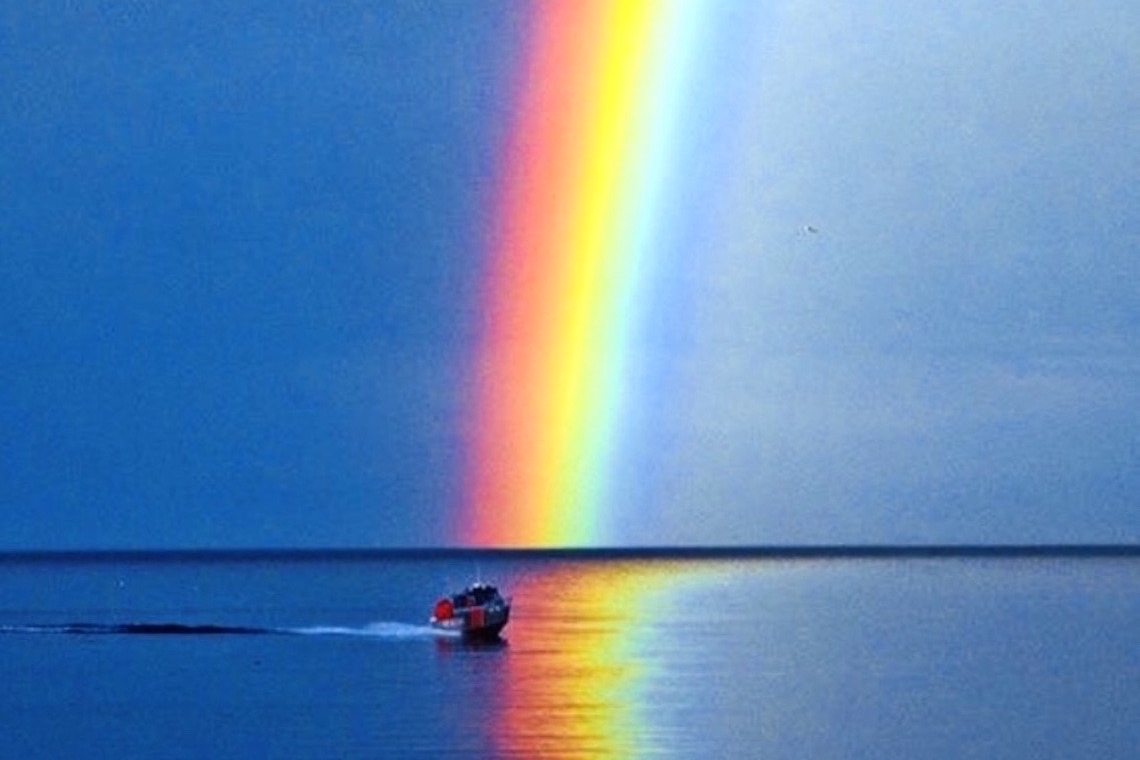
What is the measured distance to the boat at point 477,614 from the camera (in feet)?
389

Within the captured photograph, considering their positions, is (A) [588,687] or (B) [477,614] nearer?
(A) [588,687]

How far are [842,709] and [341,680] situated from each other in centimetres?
2197

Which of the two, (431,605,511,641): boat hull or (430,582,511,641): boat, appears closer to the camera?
(431,605,511,641): boat hull

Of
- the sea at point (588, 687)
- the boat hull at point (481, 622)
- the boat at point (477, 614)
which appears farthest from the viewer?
the boat at point (477, 614)

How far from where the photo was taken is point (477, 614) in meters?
118

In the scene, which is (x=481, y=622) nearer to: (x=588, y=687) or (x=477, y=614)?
(x=477, y=614)

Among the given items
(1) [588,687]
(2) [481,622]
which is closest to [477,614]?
(2) [481,622]

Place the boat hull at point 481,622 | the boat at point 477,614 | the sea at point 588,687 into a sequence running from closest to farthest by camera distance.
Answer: the sea at point 588,687, the boat hull at point 481,622, the boat at point 477,614

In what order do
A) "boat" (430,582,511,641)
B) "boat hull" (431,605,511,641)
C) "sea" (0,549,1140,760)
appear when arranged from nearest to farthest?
"sea" (0,549,1140,760)
"boat hull" (431,605,511,641)
"boat" (430,582,511,641)

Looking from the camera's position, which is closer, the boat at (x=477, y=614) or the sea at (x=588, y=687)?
the sea at (x=588, y=687)

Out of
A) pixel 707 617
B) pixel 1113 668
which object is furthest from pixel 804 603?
pixel 1113 668

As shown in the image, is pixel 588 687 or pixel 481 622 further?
pixel 481 622

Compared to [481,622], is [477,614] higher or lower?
Answer: higher

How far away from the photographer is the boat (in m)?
118
